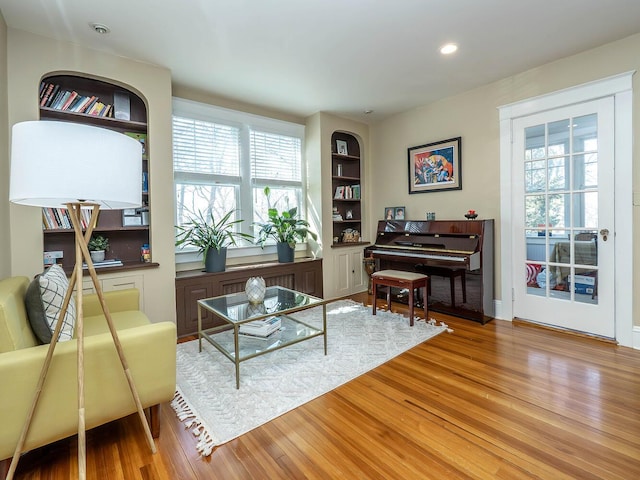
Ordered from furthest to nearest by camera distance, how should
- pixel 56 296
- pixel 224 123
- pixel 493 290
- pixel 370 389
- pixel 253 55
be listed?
pixel 224 123 < pixel 493 290 < pixel 253 55 < pixel 370 389 < pixel 56 296

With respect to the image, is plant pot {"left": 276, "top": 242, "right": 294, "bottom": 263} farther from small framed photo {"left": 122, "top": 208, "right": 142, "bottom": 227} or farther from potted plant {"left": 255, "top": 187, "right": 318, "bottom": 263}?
small framed photo {"left": 122, "top": 208, "right": 142, "bottom": 227}

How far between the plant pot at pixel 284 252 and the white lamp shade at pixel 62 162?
8.64 ft

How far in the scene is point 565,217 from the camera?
9.81 feet

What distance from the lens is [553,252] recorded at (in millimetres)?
3084

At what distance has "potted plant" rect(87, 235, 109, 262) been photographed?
2785 millimetres

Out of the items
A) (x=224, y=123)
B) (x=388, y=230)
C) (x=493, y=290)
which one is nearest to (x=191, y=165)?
(x=224, y=123)

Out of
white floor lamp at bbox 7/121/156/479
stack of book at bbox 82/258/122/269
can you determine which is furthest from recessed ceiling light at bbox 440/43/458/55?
stack of book at bbox 82/258/122/269

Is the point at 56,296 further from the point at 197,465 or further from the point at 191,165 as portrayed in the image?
the point at 191,165

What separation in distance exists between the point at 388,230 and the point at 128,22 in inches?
129

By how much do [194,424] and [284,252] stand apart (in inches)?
94.3

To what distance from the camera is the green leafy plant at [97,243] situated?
9.25ft

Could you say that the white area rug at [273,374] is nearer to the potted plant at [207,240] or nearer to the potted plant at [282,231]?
the potted plant at [207,240]

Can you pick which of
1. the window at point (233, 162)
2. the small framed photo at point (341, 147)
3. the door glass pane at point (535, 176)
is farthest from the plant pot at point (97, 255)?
the door glass pane at point (535, 176)

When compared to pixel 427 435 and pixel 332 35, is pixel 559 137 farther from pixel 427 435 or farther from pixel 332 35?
pixel 427 435
